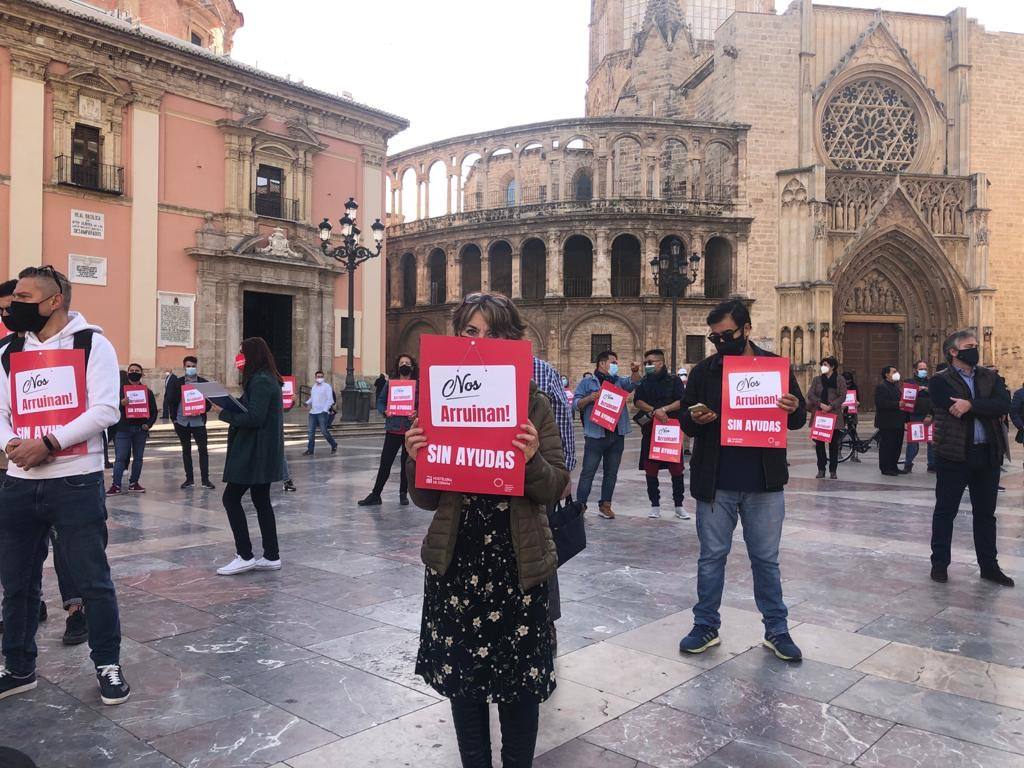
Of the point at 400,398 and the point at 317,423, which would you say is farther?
the point at 317,423

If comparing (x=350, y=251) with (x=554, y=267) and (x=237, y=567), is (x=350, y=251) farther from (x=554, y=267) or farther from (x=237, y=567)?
(x=237, y=567)

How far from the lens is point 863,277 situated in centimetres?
Answer: 3725

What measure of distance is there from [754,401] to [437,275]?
37.7 m

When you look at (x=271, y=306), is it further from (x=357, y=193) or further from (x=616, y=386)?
(x=616, y=386)

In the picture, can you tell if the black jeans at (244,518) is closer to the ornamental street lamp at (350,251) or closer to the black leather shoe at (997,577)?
the black leather shoe at (997,577)

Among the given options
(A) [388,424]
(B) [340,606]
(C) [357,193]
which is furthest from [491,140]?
(B) [340,606]

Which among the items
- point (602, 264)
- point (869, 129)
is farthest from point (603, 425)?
point (869, 129)

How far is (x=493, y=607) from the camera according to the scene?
9.35 feet

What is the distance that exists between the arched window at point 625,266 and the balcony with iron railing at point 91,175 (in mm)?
22040

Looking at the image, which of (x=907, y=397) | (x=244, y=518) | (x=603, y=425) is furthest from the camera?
(x=907, y=397)

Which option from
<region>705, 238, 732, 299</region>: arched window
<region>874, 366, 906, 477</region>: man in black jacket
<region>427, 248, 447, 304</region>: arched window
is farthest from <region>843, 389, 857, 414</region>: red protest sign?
<region>427, 248, 447, 304</region>: arched window

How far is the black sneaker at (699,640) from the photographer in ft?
15.3

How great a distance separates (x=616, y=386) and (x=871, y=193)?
32.4m

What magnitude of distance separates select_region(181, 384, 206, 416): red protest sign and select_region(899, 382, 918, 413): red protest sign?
11.8m
